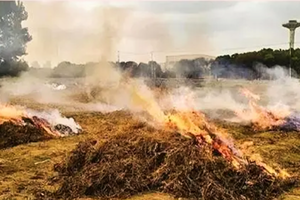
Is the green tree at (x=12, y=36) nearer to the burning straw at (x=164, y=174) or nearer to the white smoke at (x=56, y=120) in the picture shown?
the white smoke at (x=56, y=120)

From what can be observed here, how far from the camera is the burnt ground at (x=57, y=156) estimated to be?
11.0m

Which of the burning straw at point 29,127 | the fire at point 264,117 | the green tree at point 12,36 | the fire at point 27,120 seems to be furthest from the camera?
the green tree at point 12,36

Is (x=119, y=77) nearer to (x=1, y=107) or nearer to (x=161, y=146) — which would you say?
(x=1, y=107)

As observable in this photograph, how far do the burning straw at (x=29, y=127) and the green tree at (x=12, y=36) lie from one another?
20.8m

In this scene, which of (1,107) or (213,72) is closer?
(1,107)

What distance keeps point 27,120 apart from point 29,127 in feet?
2.17

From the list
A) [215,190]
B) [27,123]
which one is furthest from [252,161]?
[27,123]

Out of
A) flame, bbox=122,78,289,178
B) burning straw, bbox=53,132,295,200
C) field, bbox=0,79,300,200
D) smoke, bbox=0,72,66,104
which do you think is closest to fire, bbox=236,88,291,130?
field, bbox=0,79,300,200

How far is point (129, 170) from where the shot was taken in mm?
11305

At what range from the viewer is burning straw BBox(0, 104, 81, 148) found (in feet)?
51.0

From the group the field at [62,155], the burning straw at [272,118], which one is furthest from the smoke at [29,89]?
the burning straw at [272,118]

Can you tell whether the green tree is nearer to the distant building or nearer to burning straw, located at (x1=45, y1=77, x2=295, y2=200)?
the distant building

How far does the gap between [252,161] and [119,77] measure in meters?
21.8

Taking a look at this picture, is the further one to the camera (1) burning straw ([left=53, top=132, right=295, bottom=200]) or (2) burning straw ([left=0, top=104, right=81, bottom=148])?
(2) burning straw ([left=0, top=104, right=81, bottom=148])
